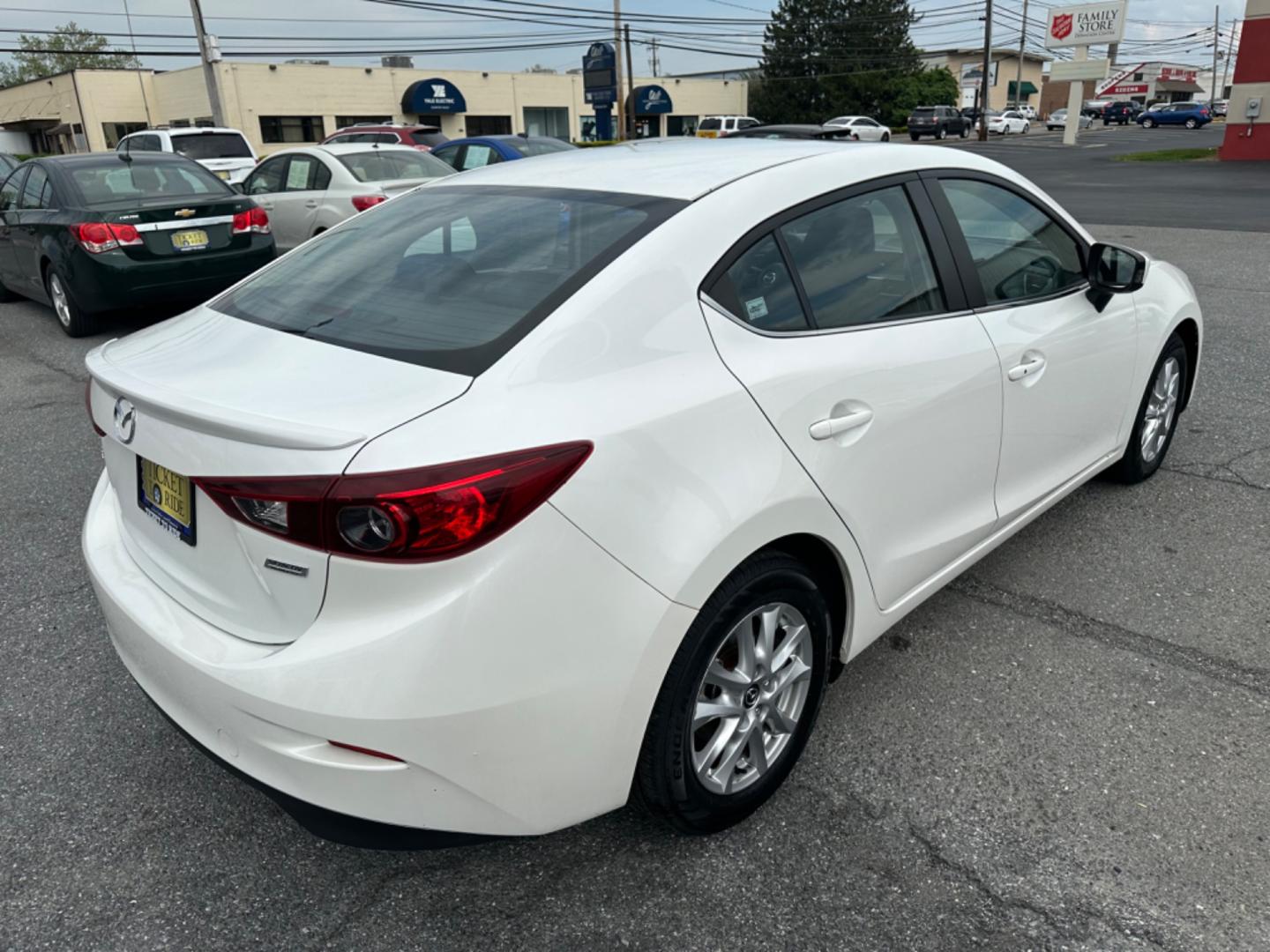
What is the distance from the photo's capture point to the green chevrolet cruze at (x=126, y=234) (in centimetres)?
786

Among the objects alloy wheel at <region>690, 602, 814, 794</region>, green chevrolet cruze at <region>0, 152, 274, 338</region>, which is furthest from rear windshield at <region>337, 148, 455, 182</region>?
alloy wheel at <region>690, 602, 814, 794</region>

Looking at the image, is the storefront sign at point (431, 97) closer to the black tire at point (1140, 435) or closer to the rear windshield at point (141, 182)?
the rear windshield at point (141, 182)

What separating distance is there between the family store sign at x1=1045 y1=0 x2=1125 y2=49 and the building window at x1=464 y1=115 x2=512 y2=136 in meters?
29.3

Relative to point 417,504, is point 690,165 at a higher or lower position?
higher

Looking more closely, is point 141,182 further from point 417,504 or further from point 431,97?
point 431,97

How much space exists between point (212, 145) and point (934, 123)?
43347 millimetres

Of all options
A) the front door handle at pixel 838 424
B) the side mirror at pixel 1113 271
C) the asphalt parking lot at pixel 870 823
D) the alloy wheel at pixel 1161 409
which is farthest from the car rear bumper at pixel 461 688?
the alloy wheel at pixel 1161 409

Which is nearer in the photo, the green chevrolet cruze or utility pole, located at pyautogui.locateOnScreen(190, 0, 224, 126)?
the green chevrolet cruze

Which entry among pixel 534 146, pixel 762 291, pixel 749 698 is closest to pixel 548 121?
pixel 534 146

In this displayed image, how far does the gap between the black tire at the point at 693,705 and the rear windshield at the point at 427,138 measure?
65.4ft

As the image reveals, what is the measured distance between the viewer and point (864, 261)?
2.68m

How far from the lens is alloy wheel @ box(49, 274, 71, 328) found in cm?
840

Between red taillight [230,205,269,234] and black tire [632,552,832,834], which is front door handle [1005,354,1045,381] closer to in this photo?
black tire [632,552,832,834]

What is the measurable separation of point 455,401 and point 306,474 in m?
0.31
